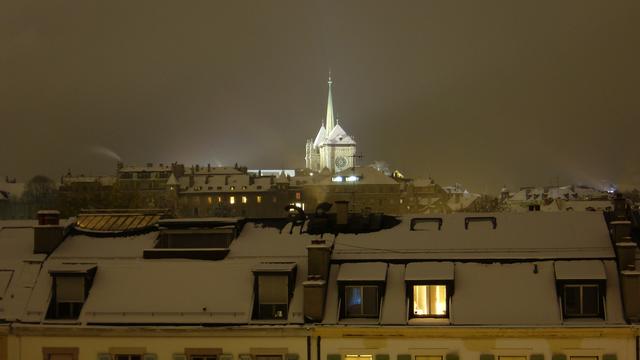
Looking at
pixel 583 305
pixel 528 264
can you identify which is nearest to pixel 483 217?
pixel 528 264

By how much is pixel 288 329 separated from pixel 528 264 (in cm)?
777

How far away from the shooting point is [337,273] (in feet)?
88.9

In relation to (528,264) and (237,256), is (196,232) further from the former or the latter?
(528,264)

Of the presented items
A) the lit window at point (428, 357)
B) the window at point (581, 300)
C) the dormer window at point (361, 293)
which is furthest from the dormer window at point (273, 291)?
the window at point (581, 300)

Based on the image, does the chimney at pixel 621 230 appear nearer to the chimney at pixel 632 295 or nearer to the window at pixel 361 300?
the chimney at pixel 632 295

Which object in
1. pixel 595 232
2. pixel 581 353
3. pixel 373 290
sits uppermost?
pixel 595 232

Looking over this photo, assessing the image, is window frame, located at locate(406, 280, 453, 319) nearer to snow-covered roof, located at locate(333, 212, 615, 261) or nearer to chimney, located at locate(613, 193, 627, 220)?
snow-covered roof, located at locate(333, 212, 615, 261)

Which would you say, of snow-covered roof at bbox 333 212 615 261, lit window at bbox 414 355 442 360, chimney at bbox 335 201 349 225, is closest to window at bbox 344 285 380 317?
snow-covered roof at bbox 333 212 615 261

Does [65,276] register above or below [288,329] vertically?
above

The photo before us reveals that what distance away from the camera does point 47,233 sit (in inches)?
1188

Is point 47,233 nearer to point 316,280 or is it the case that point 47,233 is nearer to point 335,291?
point 316,280

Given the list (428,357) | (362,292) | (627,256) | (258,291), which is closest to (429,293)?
(428,357)

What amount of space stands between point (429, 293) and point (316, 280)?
345cm

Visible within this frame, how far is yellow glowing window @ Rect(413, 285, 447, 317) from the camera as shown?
85.6ft
